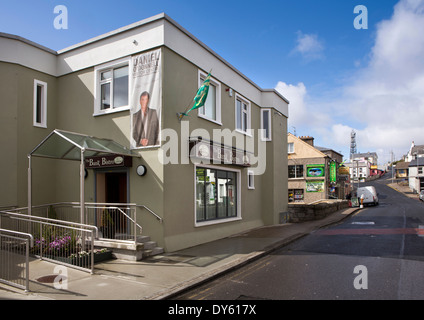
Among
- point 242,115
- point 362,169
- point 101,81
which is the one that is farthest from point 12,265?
point 362,169

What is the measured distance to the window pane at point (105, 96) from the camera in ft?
35.9

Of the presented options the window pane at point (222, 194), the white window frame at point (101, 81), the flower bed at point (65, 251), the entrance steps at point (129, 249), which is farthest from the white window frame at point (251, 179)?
the flower bed at point (65, 251)

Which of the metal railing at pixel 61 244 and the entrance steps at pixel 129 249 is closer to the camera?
the metal railing at pixel 61 244

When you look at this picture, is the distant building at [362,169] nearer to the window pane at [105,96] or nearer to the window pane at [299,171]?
the window pane at [299,171]

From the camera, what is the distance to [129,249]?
8242mm

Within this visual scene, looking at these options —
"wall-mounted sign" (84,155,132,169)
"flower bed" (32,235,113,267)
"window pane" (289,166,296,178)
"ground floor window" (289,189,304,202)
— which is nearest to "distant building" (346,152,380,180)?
"window pane" (289,166,296,178)

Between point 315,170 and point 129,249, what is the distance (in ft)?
113

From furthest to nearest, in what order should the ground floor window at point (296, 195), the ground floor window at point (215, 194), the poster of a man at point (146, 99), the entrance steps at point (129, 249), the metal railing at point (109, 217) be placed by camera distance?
the ground floor window at point (296, 195) < the ground floor window at point (215, 194) < the poster of a man at point (146, 99) < the metal railing at point (109, 217) < the entrance steps at point (129, 249)

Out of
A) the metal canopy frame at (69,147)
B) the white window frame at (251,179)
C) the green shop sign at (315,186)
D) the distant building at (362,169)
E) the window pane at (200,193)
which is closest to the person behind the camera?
the metal canopy frame at (69,147)

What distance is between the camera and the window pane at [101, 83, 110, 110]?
10.9m

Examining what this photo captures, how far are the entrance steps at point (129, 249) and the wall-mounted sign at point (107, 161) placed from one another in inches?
91.1

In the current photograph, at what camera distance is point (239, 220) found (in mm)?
13727

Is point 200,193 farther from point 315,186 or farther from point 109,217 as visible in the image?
point 315,186

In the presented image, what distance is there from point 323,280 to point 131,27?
8848 millimetres
